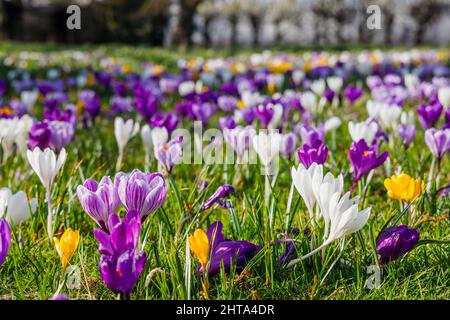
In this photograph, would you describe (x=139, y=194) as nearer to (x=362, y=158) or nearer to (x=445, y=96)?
(x=362, y=158)

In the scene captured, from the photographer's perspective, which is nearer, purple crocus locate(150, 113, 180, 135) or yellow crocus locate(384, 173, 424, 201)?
yellow crocus locate(384, 173, 424, 201)

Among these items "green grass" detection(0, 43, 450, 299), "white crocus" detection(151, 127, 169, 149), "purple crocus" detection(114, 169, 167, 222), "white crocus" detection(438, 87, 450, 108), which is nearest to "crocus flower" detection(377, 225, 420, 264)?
"green grass" detection(0, 43, 450, 299)

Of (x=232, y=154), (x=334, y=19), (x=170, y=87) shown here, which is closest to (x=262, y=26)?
(x=334, y=19)

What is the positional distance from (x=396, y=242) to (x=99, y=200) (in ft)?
2.55

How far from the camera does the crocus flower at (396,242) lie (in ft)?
5.08

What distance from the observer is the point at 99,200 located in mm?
1465

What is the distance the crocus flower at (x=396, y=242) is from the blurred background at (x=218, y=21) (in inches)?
674

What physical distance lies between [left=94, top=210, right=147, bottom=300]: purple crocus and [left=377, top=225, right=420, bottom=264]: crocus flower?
0.65 m

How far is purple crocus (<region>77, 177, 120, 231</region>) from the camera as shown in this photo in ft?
4.78

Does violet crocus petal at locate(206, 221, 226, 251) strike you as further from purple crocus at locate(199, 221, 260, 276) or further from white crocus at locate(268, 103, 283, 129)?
white crocus at locate(268, 103, 283, 129)

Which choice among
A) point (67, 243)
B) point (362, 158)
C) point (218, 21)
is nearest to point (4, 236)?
point (67, 243)

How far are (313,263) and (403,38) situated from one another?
131 ft

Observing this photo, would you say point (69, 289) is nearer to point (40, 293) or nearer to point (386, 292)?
point (40, 293)

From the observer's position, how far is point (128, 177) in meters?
1.51
